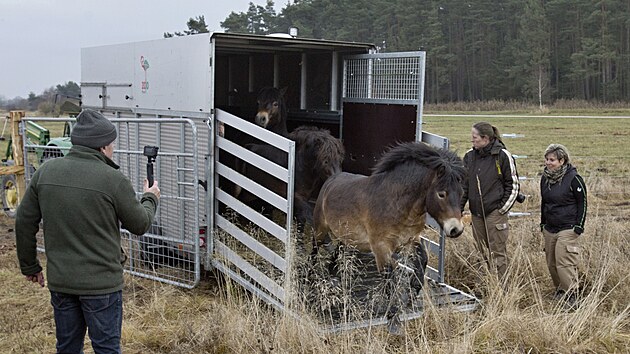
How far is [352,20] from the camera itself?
51.3m

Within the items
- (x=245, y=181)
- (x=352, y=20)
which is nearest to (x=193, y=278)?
(x=245, y=181)

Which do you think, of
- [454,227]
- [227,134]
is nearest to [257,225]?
[454,227]

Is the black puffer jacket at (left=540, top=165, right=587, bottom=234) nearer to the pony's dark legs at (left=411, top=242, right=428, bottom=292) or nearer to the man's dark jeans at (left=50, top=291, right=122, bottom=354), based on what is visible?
the pony's dark legs at (left=411, top=242, right=428, bottom=292)

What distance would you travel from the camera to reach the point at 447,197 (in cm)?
550

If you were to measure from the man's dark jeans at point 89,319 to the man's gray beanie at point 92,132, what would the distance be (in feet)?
3.04

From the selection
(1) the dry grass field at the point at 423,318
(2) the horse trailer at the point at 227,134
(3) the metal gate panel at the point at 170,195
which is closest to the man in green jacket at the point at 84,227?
(1) the dry grass field at the point at 423,318

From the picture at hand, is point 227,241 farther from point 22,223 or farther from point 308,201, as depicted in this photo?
point 22,223

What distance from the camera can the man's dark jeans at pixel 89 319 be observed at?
396 centimetres

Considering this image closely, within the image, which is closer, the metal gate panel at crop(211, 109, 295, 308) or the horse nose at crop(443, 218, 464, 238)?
the horse nose at crop(443, 218, 464, 238)

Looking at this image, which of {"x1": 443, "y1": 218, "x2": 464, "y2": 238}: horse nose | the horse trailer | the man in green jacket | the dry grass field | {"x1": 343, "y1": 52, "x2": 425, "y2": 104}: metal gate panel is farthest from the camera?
{"x1": 343, "y1": 52, "x2": 425, "y2": 104}: metal gate panel

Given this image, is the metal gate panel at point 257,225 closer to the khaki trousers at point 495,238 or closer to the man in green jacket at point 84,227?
the man in green jacket at point 84,227

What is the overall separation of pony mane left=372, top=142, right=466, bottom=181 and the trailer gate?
2113 mm

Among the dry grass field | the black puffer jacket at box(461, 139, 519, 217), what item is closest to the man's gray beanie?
the dry grass field

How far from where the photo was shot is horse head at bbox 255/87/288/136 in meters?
8.77
